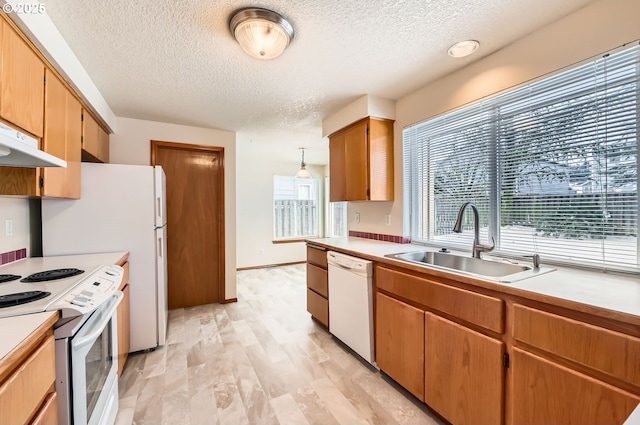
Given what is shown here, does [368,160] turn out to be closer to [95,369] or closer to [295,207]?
[95,369]

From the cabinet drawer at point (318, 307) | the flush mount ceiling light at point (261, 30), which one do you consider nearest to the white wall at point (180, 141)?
the cabinet drawer at point (318, 307)

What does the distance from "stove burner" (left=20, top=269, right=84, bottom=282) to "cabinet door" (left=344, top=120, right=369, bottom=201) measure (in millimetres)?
2215

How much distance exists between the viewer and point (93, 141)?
2.41 m

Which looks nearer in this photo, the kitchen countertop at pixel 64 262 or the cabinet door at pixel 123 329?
the kitchen countertop at pixel 64 262

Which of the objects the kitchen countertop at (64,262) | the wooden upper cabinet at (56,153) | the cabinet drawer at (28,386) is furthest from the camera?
the kitchen countertop at (64,262)

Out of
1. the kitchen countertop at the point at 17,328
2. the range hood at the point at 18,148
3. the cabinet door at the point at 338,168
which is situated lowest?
the kitchen countertop at the point at 17,328

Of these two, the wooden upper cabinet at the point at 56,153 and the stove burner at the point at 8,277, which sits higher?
the wooden upper cabinet at the point at 56,153

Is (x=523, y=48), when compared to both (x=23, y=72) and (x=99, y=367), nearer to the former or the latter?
(x=23, y=72)

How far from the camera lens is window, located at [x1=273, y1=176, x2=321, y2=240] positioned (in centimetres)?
566

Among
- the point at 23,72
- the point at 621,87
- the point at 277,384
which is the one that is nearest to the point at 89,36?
the point at 23,72

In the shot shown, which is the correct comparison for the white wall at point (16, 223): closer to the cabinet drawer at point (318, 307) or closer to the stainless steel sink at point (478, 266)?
the cabinet drawer at point (318, 307)

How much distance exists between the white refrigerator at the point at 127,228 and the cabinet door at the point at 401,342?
1944 mm

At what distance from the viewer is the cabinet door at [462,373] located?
1.26 m

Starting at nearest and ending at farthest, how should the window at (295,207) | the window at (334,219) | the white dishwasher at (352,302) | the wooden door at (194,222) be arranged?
the white dishwasher at (352,302), the wooden door at (194,222), the window at (295,207), the window at (334,219)
